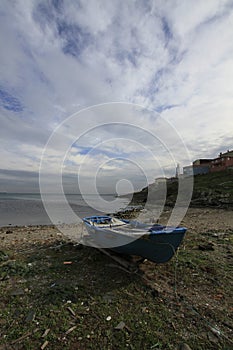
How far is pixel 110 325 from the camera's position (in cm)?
343

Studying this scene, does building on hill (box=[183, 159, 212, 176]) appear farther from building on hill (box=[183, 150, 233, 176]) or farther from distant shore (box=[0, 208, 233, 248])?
distant shore (box=[0, 208, 233, 248])

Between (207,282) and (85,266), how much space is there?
3.39 metres

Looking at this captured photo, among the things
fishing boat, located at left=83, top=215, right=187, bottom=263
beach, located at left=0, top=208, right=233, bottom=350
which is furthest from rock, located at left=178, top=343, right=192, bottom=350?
fishing boat, located at left=83, top=215, right=187, bottom=263

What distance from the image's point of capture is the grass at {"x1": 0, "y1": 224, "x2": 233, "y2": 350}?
315cm

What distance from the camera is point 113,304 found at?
4.02 meters

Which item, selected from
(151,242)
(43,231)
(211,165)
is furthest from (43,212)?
(211,165)

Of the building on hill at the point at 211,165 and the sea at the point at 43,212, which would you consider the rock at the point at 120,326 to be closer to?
the sea at the point at 43,212

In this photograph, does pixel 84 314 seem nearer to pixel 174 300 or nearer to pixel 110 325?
pixel 110 325

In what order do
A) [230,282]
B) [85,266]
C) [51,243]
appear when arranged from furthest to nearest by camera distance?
1. [51,243]
2. [85,266]
3. [230,282]

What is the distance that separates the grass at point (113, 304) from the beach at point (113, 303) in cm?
2

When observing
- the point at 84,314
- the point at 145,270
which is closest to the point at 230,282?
the point at 145,270

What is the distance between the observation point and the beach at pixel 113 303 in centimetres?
314

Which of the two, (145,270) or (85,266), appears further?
(85,266)

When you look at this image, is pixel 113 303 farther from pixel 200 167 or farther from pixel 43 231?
pixel 200 167
